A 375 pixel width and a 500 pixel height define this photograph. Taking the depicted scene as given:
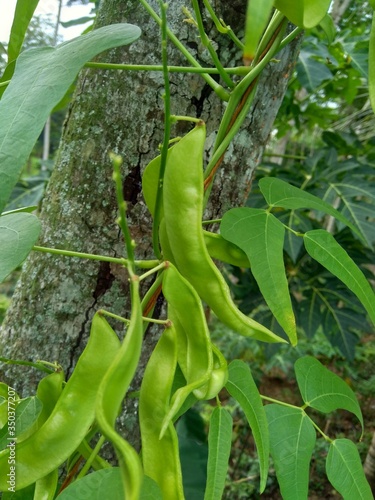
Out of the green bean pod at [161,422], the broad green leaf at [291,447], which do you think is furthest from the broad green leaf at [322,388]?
the green bean pod at [161,422]

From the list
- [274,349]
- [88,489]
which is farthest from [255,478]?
[88,489]

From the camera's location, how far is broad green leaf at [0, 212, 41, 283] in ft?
1.42

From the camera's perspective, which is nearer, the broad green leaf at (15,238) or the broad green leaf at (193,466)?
the broad green leaf at (15,238)

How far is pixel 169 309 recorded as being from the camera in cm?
44

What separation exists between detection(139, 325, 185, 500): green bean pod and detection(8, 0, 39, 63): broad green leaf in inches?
14.5

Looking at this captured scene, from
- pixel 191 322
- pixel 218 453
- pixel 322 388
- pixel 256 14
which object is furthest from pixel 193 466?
pixel 256 14

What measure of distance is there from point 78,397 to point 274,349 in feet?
4.55

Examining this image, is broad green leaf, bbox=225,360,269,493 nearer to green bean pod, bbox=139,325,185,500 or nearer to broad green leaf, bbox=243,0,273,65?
green bean pod, bbox=139,325,185,500

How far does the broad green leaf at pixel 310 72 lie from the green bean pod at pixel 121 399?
1354 millimetres

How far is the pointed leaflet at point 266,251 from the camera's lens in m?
0.45

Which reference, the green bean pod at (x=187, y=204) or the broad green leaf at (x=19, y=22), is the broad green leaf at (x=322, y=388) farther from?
the broad green leaf at (x=19, y=22)

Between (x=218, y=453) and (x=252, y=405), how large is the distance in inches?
2.5

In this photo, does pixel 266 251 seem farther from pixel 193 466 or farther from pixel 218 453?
pixel 193 466

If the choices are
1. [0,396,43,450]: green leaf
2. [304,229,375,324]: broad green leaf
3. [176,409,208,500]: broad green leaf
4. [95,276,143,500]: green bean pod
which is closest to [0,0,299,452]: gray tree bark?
[0,396,43,450]: green leaf
